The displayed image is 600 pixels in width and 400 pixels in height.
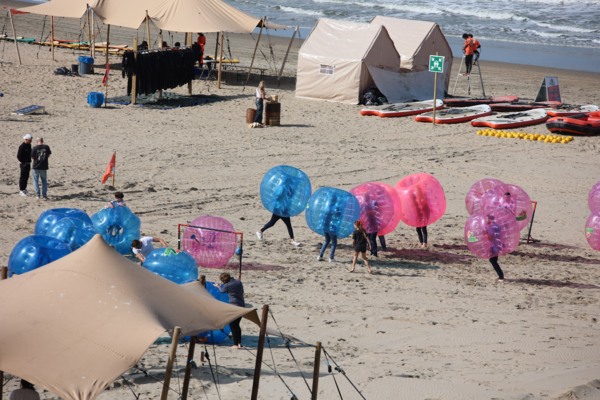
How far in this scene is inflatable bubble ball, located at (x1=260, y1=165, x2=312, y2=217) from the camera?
15.3 metres

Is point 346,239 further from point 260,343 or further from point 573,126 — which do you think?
point 573,126

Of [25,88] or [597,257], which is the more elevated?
[25,88]

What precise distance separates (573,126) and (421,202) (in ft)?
34.8

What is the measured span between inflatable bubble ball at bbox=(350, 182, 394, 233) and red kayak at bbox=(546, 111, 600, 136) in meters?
11.3

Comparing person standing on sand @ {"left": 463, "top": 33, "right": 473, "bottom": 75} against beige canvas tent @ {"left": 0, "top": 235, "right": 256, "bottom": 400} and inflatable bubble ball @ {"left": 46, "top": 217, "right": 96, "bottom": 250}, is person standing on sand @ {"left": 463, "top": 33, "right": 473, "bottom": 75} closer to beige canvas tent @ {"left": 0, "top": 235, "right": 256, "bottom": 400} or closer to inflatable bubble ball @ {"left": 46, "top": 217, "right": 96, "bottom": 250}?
inflatable bubble ball @ {"left": 46, "top": 217, "right": 96, "bottom": 250}

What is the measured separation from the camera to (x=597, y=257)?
16.5 metres

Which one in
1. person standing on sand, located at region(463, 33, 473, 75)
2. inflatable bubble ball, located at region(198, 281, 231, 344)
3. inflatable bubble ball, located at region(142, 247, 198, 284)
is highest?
person standing on sand, located at region(463, 33, 473, 75)

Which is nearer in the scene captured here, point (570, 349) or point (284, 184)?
point (570, 349)

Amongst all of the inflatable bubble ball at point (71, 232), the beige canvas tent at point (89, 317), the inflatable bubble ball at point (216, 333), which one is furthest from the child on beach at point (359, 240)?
the beige canvas tent at point (89, 317)

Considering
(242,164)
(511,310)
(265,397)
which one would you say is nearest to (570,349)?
(511,310)

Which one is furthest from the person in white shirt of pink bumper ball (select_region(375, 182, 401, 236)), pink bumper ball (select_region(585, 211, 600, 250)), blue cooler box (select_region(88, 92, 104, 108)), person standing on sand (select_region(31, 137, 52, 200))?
blue cooler box (select_region(88, 92, 104, 108))

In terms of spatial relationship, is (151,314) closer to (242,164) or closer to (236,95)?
(242,164)

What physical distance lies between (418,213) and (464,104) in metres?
13.3

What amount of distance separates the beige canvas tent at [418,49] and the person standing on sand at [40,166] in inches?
569
